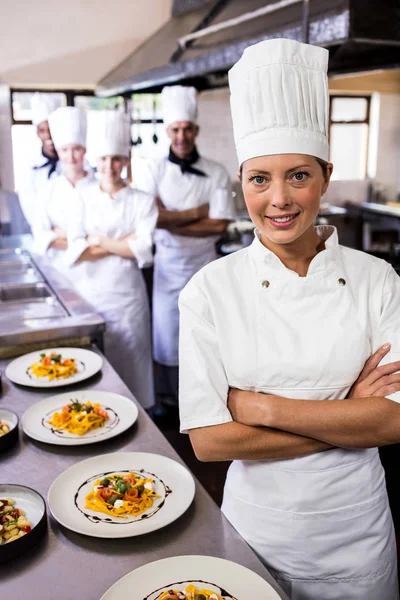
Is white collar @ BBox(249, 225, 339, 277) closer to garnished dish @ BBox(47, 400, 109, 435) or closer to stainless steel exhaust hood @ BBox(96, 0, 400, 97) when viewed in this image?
garnished dish @ BBox(47, 400, 109, 435)

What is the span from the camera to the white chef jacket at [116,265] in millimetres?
3303

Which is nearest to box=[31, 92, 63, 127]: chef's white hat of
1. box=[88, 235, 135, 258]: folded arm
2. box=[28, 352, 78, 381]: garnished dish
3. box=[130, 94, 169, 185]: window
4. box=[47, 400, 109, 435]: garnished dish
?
box=[88, 235, 135, 258]: folded arm

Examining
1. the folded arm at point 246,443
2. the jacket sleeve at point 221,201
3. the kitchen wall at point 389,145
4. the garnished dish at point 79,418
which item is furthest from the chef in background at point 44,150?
the kitchen wall at point 389,145

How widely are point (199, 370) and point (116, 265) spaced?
2105 millimetres

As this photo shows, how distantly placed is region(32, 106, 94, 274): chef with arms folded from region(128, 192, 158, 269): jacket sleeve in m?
0.39

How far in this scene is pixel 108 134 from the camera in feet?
10.7

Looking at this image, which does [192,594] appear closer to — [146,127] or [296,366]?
[296,366]

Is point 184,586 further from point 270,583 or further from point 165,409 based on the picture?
point 165,409

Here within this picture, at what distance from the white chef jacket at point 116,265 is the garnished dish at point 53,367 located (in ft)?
3.77

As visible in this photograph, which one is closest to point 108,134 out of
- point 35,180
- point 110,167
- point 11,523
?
point 110,167

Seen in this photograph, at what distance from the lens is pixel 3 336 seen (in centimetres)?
236

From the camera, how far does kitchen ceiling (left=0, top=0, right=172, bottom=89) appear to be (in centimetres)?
619

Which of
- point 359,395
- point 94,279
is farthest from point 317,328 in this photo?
point 94,279

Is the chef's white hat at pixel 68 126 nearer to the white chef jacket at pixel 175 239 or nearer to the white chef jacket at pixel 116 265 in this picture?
the white chef jacket at pixel 116 265
